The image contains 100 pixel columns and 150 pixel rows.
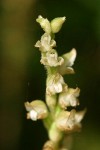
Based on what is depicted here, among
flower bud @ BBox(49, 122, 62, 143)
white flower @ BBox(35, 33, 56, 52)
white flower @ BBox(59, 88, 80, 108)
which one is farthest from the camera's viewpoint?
flower bud @ BBox(49, 122, 62, 143)

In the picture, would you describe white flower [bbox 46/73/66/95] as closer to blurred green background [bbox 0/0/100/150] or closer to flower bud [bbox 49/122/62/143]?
flower bud [bbox 49/122/62/143]

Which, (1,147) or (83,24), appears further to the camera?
(83,24)

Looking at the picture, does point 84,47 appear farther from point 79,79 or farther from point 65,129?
point 65,129

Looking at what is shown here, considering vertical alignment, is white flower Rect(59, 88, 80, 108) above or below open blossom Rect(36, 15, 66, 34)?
below

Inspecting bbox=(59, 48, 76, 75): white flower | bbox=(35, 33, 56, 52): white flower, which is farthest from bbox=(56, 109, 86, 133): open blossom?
bbox=(35, 33, 56, 52): white flower

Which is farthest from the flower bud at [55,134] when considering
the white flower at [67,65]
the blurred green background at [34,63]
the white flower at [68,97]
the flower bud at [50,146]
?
the blurred green background at [34,63]

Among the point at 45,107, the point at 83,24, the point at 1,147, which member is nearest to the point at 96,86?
the point at 83,24

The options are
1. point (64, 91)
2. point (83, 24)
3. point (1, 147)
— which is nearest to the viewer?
point (64, 91)

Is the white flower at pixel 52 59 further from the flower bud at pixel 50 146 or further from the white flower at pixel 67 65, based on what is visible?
the flower bud at pixel 50 146
